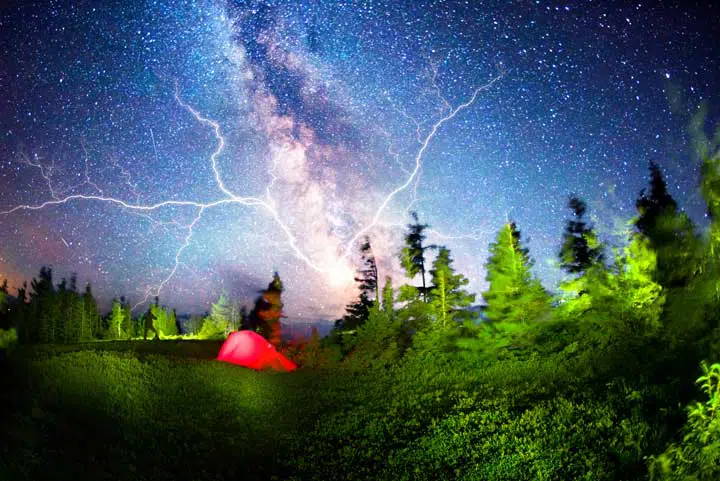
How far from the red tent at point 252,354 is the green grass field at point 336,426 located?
443cm

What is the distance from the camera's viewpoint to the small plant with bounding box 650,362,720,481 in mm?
4371

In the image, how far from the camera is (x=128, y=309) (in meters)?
74.5

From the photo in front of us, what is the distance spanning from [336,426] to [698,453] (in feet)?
24.7

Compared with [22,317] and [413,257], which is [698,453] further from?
[22,317]

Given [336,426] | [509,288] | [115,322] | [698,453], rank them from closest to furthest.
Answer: [698,453] → [336,426] → [509,288] → [115,322]

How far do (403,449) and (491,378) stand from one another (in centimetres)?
657

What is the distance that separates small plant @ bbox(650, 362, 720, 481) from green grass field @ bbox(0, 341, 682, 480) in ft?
5.70

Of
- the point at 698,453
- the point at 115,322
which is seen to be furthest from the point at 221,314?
the point at 698,453

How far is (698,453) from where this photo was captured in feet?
14.8

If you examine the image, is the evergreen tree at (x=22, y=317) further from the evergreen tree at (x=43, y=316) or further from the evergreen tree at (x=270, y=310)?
the evergreen tree at (x=270, y=310)

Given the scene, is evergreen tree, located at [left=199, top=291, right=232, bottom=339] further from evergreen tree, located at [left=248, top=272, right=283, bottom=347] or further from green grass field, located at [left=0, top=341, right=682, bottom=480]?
green grass field, located at [left=0, top=341, right=682, bottom=480]

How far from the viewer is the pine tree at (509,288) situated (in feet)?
57.6

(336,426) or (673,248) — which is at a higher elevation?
(673,248)

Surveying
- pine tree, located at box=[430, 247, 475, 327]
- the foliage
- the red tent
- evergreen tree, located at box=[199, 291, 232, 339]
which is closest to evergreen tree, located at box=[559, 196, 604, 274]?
pine tree, located at box=[430, 247, 475, 327]
